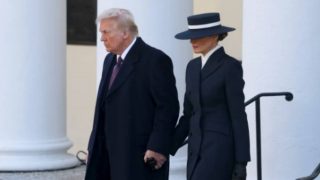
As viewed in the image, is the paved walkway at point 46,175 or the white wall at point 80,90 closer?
the paved walkway at point 46,175

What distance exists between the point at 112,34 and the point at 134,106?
0.50 metres

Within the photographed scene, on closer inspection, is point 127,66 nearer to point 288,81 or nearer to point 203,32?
point 203,32

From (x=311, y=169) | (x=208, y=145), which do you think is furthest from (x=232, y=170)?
(x=311, y=169)

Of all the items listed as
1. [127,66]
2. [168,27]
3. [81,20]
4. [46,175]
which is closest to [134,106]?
[127,66]

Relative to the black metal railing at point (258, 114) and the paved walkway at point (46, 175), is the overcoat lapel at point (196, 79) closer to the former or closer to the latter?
the black metal railing at point (258, 114)

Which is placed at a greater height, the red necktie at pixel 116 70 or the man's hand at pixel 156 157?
the red necktie at pixel 116 70

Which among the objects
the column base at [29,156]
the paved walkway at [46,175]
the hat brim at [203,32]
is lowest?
the paved walkway at [46,175]

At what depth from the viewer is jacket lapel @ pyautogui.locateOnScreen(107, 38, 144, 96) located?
248 inches

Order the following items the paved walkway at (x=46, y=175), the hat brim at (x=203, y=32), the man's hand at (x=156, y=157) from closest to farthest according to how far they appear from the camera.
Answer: the hat brim at (x=203, y=32) < the man's hand at (x=156, y=157) < the paved walkway at (x=46, y=175)

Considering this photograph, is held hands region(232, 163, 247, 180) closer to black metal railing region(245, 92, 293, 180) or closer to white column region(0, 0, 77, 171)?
black metal railing region(245, 92, 293, 180)

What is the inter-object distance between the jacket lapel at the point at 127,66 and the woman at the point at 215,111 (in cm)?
40

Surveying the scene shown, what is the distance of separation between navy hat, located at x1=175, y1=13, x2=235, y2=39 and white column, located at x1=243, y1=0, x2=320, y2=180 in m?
0.89

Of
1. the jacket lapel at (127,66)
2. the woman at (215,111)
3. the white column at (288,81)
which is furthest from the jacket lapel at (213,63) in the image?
the white column at (288,81)

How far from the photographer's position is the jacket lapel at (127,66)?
6309 mm
